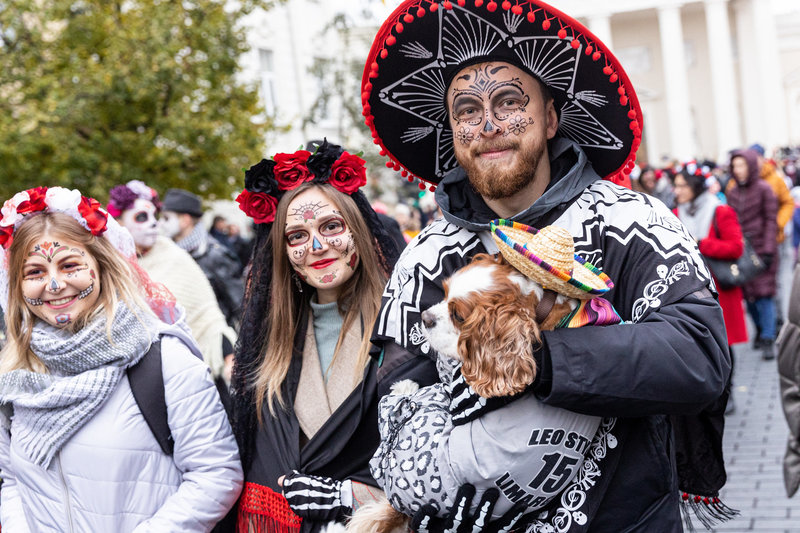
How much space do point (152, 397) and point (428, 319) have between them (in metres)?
1.27

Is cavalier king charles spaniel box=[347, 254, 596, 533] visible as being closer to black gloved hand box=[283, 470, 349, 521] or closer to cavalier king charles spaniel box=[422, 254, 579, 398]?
cavalier king charles spaniel box=[422, 254, 579, 398]

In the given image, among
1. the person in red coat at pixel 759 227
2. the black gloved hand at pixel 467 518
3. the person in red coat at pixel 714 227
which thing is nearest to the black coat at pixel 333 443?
the black gloved hand at pixel 467 518

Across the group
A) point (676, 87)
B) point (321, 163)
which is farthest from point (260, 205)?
point (676, 87)

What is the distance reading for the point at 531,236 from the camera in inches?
81.0

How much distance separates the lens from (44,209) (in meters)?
3.18

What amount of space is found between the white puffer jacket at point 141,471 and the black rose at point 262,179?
0.70 m

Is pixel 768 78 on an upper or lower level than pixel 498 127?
upper

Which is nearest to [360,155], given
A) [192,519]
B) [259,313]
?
[259,313]

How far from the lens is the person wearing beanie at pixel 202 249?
7297 millimetres

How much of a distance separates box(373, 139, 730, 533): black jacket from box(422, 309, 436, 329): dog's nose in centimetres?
19

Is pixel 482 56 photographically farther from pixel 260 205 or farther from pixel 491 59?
pixel 260 205

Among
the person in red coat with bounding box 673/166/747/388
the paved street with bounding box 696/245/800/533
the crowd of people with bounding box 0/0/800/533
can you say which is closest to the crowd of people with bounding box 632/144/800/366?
the person in red coat with bounding box 673/166/747/388

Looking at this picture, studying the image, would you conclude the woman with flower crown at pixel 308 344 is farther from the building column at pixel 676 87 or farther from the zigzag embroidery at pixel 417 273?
the building column at pixel 676 87

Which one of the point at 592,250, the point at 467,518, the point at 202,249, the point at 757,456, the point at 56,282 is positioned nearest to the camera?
the point at 467,518
